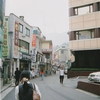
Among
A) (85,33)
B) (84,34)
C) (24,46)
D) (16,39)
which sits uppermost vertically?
(85,33)

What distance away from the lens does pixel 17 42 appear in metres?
32.0

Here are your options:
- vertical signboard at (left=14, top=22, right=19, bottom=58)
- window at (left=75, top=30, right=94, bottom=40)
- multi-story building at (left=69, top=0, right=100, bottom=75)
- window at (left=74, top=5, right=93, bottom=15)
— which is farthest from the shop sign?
window at (left=74, top=5, right=93, bottom=15)

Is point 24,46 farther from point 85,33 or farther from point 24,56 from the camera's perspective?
point 85,33

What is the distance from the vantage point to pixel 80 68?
29.2 metres

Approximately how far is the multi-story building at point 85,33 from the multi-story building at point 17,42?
8652 mm

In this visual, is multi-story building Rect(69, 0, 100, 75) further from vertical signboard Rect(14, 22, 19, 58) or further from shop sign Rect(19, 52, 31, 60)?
shop sign Rect(19, 52, 31, 60)

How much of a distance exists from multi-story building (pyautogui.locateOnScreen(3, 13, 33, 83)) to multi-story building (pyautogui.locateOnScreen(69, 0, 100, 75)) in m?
8.65

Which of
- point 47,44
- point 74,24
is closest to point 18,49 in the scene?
point 74,24

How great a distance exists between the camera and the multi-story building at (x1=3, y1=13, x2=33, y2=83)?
28.1 m

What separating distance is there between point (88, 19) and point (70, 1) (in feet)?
14.7

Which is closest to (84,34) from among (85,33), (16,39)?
(85,33)

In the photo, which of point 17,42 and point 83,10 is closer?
point 83,10

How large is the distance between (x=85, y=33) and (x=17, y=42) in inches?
426

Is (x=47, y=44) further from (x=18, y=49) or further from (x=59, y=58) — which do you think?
(x=59, y=58)
